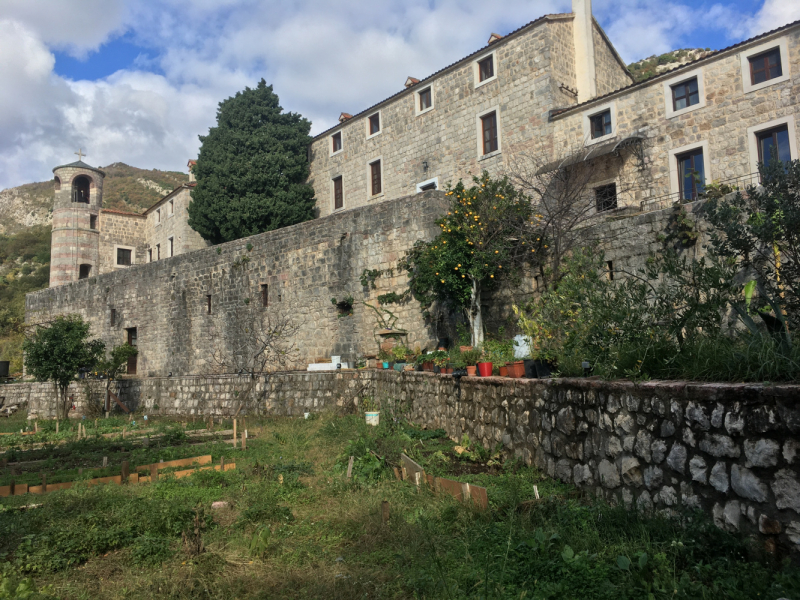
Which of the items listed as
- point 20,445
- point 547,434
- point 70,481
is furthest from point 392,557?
point 20,445

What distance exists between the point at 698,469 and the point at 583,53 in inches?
724

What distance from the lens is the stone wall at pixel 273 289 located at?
1495 cm

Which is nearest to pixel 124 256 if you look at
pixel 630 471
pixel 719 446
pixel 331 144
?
pixel 331 144

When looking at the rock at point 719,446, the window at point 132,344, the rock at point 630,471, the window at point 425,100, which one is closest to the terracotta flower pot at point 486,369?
the rock at point 630,471

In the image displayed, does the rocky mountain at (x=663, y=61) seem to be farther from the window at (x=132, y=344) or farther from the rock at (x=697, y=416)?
the rock at (x=697, y=416)

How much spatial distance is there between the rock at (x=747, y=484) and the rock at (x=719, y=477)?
0.19ft

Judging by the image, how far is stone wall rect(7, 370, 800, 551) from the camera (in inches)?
132

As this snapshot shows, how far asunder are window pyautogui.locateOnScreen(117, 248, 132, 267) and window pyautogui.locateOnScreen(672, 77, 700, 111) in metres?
31.5

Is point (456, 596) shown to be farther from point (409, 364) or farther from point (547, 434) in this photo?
point (409, 364)

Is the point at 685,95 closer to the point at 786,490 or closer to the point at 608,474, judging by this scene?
the point at 608,474

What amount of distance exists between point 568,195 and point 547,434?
7.68 metres

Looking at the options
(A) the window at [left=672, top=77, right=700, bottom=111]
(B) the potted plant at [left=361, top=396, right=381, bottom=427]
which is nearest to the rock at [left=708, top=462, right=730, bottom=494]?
(B) the potted plant at [left=361, top=396, right=381, bottom=427]

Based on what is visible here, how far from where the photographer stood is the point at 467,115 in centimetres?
2075

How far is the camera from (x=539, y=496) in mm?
5156
